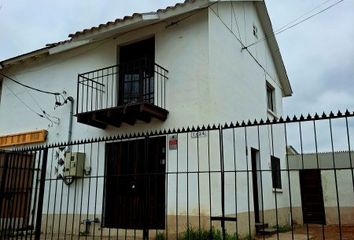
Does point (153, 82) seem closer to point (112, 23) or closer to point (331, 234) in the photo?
point (112, 23)

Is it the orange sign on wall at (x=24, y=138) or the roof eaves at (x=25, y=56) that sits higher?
the roof eaves at (x=25, y=56)

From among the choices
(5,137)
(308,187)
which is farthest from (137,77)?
(308,187)

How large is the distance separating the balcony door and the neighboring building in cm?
3

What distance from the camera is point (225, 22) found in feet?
31.4

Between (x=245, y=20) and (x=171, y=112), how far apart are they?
4.69 metres

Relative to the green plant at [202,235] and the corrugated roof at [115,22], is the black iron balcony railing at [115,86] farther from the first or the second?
the green plant at [202,235]

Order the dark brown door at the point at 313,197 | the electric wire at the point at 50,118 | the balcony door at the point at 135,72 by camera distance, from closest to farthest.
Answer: the balcony door at the point at 135,72 → the electric wire at the point at 50,118 → the dark brown door at the point at 313,197

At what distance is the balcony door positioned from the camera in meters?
9.23

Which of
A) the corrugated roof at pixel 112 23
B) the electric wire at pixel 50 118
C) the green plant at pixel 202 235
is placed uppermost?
the corrugated roof at pixel 112 23

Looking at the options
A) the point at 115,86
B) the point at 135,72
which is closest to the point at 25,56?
the point at 115,86

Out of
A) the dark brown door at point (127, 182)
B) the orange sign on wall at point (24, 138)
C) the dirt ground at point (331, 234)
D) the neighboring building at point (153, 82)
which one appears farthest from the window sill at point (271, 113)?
the orange sign on wall at point (24, 138)

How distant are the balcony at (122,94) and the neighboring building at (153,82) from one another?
0.03 metres

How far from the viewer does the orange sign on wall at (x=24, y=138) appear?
35.1 ft

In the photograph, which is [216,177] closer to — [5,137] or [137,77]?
[137,77]
